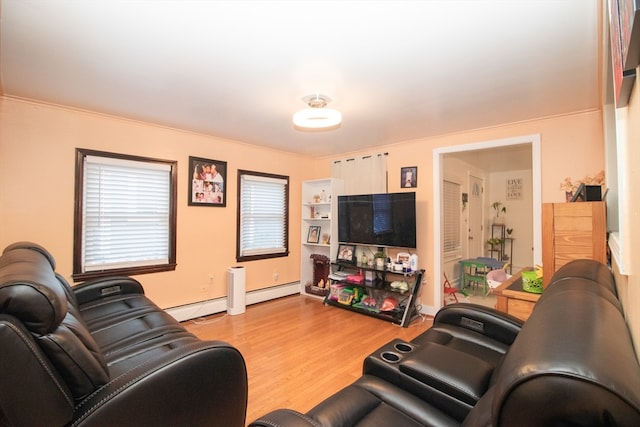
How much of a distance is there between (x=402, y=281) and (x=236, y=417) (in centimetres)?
292

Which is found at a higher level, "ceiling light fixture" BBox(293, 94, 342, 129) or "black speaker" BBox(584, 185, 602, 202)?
"ceiling light fixture" BBox(293, 94, 342, 129)

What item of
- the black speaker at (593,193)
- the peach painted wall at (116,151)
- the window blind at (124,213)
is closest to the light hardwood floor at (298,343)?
the peach painted wall at (116,151)

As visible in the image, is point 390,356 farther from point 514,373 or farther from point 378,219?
point 378,219

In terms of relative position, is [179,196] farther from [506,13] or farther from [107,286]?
[506,13]

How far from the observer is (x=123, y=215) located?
3.16 metres

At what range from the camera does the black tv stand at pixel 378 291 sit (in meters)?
3.62

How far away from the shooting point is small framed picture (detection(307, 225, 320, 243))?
15.7 ft

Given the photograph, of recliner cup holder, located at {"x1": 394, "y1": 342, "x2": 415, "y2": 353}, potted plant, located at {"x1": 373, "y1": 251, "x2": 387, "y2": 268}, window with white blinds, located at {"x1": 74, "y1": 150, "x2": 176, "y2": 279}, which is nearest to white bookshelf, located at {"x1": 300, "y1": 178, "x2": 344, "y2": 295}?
potted plant, located at {"x1": 373, "y1": 251, "x2": 387, "y2": 268}

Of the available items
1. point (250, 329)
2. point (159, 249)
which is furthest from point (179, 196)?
point (250, 329)

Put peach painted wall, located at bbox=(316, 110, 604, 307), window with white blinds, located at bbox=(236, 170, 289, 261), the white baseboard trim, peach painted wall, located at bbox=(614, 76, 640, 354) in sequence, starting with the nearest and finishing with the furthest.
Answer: peach painted wall, located at bbox=(614, 76, 640, 354) → peach painted wall, located at bbox=(316, 110, 604, 307) → the white baseboard trim → window with white blinds, located at bbox=(236, 170, 289, 261)

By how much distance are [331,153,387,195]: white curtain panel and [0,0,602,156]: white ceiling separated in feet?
4.02

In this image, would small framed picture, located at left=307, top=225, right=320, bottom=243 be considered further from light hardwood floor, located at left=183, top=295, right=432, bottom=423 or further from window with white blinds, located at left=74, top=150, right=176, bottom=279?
window with white blinds, located at left=74, top=150, right=176, bottom=279

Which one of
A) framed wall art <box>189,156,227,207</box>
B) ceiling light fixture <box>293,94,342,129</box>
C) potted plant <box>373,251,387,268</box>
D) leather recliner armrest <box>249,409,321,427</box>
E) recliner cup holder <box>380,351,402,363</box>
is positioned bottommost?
recliner cup holder <box>380,351,402,363</box>

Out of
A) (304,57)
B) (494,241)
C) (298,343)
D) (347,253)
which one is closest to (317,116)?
(304,57)
